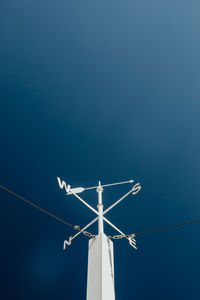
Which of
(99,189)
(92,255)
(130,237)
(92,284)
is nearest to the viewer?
(92,284)

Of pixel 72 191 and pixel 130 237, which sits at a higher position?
pixel 72 191

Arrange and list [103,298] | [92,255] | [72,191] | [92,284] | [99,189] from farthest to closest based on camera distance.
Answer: [99,189]
[72,191]
[92,255]
[92,284]
[103,298]

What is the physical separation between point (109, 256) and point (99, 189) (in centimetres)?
219

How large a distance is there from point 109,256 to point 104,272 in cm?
46

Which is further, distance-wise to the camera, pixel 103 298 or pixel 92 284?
pixel 92 284

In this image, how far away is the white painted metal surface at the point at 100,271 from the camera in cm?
425

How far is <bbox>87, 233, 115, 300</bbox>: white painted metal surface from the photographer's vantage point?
4.25 meters

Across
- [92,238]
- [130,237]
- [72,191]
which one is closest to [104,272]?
[92,238]

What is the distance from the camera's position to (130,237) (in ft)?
18.6

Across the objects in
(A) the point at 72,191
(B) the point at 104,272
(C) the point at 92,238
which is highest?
(A) the point at 72,191

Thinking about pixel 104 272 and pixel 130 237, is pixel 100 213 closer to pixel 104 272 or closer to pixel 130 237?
pixel 130 237

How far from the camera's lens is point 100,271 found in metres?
4.45

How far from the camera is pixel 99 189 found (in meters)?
6.75

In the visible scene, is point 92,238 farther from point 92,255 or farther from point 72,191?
point 72,191
